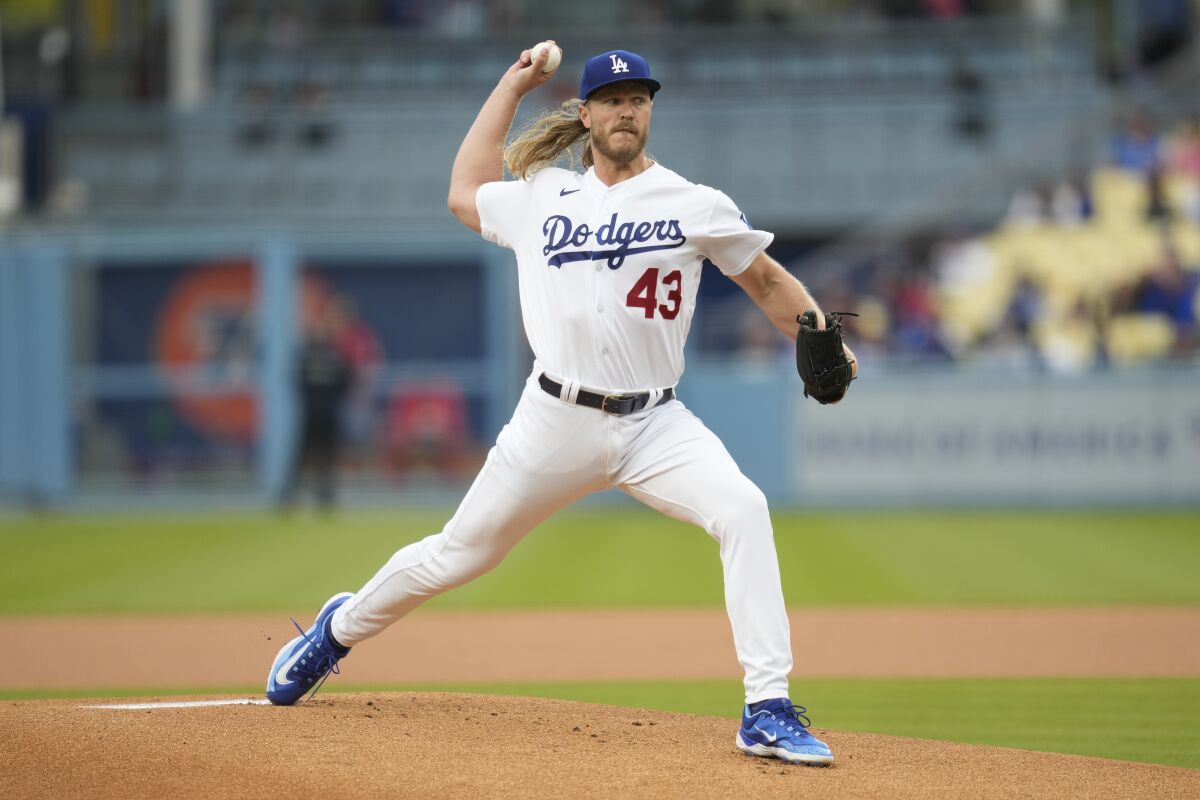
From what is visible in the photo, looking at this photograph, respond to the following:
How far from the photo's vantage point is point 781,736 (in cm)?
484

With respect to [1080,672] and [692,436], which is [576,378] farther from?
[1080,672]

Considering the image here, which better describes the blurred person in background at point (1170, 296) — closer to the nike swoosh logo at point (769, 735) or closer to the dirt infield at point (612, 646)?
the dirt infield at point (612, 646)

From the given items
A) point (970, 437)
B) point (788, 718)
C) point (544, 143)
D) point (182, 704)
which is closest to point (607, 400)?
point (544, 143)

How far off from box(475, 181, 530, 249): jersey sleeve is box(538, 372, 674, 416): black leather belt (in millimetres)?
535

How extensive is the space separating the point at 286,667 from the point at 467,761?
1.15m

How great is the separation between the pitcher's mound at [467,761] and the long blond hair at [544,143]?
77.2 inches

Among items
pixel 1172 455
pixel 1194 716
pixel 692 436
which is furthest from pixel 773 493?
pixel 692 436

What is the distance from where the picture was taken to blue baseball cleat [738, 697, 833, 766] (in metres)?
4.80

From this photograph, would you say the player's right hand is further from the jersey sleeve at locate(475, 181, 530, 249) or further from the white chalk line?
the white chalk line

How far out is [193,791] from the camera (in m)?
4.44

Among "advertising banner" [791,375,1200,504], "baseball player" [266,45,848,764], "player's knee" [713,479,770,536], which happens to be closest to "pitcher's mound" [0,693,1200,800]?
"baseball player" [266,45,848,764]

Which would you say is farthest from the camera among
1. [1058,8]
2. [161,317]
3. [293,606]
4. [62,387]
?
[1058,8]

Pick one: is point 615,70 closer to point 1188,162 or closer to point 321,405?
point 321,405

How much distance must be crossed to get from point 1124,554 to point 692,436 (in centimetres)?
853
